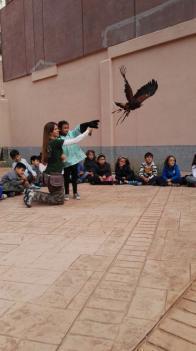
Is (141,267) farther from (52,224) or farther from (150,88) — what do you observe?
(150,88)

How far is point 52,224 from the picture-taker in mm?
4773

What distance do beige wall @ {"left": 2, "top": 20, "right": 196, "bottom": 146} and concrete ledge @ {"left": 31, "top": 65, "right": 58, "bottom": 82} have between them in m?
0.12

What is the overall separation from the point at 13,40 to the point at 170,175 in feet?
33.2

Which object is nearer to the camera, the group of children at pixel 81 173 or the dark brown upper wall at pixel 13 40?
the group of children at pixel 81 173

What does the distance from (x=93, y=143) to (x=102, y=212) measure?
627 cm

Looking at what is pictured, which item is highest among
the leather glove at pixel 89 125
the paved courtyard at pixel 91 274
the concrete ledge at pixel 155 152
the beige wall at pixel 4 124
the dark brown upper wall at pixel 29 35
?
the dark brown upper wall at pixel 29 35

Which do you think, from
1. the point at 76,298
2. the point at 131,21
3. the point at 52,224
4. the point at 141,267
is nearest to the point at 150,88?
the point at 131,21

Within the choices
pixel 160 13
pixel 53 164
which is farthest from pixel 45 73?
pixel 53 164

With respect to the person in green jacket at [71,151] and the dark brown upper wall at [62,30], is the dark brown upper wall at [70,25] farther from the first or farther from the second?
the person in green jacket at [71,151]

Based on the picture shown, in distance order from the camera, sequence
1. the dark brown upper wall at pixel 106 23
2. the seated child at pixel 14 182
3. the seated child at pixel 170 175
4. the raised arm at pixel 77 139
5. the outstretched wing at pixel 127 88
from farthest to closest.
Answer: the outstretched wing at pixel 127 88 → the dark brown upper wall at pixel 106 23 → the seated child at pixel 170 175 → the seated child at pixel 14 182 → the raised arm at pixel 77 139

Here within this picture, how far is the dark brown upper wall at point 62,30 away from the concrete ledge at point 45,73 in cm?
31

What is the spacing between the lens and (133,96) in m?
10.2

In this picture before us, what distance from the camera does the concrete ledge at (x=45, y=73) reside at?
12695mm

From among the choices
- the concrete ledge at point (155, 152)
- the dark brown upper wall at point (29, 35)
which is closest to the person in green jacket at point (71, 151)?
the concrete ledge at point (155, 152)
